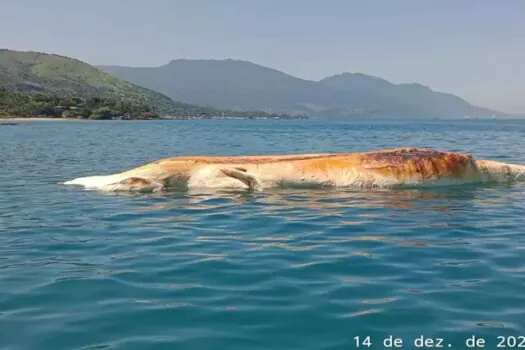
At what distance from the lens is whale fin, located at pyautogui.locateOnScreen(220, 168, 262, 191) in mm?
15165

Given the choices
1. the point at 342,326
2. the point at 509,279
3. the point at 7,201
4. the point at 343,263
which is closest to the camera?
the point at 342,326

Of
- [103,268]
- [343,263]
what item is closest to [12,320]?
[103,268]

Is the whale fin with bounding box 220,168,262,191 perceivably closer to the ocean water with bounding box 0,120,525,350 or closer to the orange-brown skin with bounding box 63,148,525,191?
the orange-brown skin with bounding box 63,148,525,191

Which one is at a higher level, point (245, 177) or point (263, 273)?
point (245, 177)

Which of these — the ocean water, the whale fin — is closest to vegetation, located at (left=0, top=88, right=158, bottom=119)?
the whale fin

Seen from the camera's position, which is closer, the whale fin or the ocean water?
the ocean water

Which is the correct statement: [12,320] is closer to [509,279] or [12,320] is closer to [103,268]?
[103,268]

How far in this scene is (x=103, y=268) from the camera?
26.1 feet

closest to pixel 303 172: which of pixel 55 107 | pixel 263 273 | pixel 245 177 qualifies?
pixel 245 177

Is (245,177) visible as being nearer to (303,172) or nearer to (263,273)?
(303,172)

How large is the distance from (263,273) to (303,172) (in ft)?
25.4

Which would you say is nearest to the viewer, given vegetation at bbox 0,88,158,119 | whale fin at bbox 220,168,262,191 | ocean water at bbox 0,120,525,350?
ocean water at bbox 0,120,525,350

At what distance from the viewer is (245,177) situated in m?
15.2

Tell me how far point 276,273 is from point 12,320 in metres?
3.26
